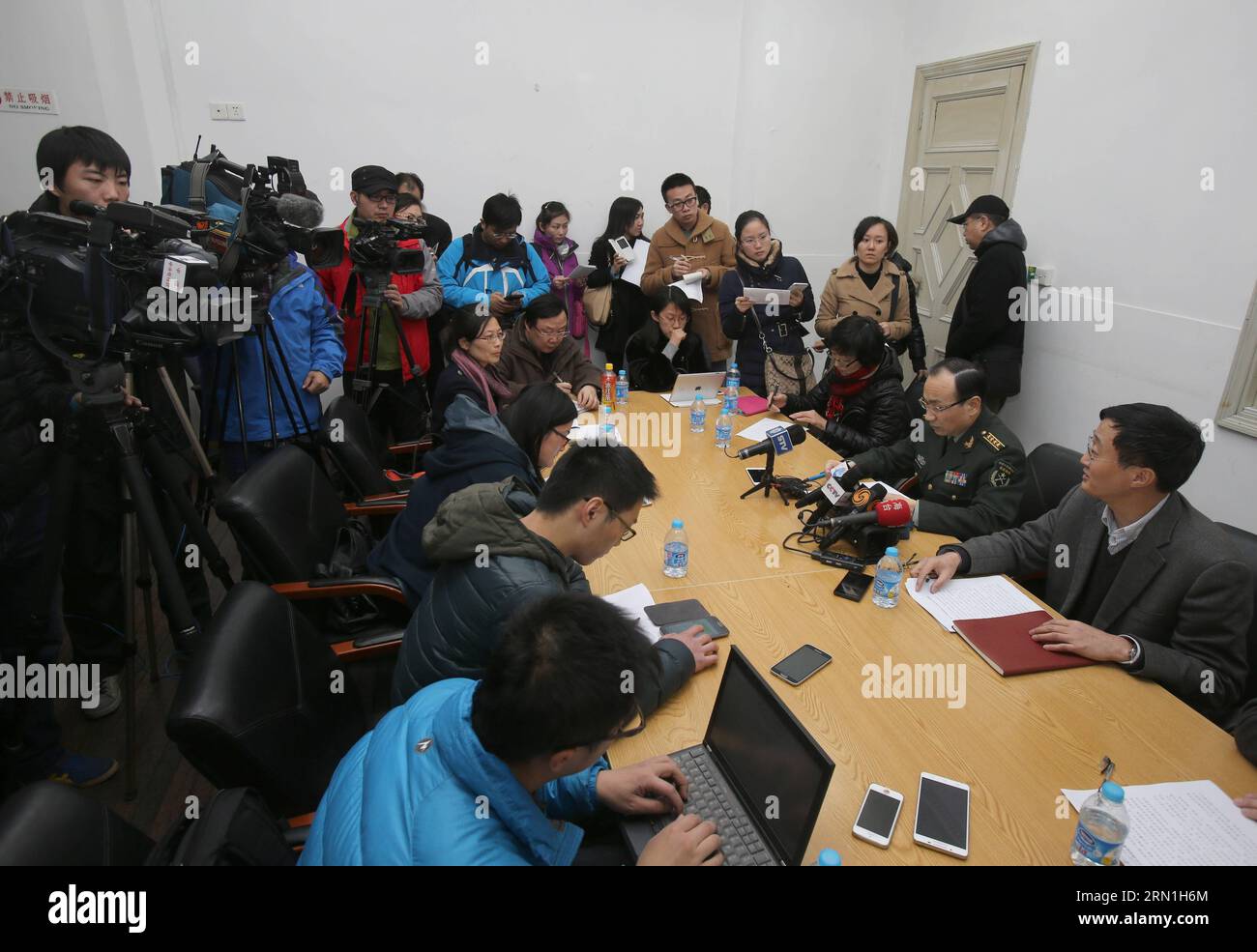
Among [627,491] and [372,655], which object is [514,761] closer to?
[627,491]

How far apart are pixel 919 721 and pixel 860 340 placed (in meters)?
1.96

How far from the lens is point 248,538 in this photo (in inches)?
74.1

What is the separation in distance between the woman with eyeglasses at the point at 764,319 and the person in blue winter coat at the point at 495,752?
10.2 feet

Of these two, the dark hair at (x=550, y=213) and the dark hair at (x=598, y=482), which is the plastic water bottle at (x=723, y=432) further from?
the dark hair at (x=550, y=213)

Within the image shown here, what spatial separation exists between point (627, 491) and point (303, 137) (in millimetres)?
4093

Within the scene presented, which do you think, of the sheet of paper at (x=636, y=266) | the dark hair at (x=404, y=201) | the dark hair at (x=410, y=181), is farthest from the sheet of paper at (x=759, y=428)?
the dark hair at (x=410, y=181)

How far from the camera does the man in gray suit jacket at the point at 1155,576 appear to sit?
165cm

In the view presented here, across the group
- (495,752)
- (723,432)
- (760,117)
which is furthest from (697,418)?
(760,117)

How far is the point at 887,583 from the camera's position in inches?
74.5

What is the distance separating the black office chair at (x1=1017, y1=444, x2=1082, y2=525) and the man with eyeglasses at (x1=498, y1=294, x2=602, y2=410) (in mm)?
1858

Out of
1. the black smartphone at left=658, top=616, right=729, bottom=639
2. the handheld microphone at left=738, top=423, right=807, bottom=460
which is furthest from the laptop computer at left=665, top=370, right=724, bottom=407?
the black smartphone at left=658, top=616, right=729, bottom=639

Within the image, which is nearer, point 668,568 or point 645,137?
point 668,568

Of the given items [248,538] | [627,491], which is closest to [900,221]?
[627,491]

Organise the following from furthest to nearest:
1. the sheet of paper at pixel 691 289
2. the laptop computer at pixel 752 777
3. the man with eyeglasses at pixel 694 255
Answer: the man with eyeglasses at pixel 694 255 < the sheet of paper at pixel 691 289 < the laptop computer at pixel 752 777
